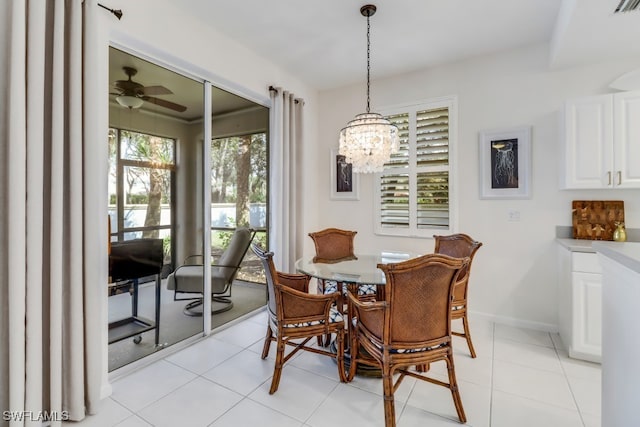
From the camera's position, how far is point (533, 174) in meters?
3.01

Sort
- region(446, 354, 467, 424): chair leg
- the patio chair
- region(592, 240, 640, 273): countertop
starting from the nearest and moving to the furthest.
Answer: region(592, 240, 640, 273): countertop
region(446, 354, 467, 424): chair leg
the patio chair

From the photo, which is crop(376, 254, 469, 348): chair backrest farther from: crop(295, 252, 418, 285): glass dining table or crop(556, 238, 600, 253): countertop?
crop(556, 238, 600, 253): countertop

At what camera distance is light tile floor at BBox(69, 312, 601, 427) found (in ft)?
5.88

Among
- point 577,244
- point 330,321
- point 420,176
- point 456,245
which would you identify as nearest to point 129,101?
point 330,321

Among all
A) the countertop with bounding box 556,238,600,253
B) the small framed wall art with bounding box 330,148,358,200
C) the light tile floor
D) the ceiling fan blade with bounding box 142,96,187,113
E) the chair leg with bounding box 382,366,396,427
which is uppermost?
the ceiling fan blade with bounding box 142,96,187,113

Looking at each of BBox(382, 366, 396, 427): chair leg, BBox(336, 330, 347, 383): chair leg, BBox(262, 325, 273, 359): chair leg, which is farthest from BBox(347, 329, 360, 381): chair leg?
BBox(262, 325, 273, 359): chair leg

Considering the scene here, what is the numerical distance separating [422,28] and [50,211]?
3.17m

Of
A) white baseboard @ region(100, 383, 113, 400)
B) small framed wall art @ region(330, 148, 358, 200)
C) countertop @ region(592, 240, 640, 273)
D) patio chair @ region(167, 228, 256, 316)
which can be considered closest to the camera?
countertop @ region(592, 240, 640, 273)

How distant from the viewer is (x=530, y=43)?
2.98 meters

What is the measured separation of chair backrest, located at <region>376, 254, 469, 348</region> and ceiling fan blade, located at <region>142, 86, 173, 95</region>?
7.72 ft

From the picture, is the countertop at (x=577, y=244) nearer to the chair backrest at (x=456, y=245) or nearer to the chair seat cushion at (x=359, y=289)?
the chair backrest at (x=456, y=245)

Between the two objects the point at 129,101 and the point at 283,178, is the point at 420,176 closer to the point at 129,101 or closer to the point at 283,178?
the point at 283,178

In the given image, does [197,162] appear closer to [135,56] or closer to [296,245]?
[135,56]

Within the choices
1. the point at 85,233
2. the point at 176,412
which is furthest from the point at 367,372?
the point at 85,233
